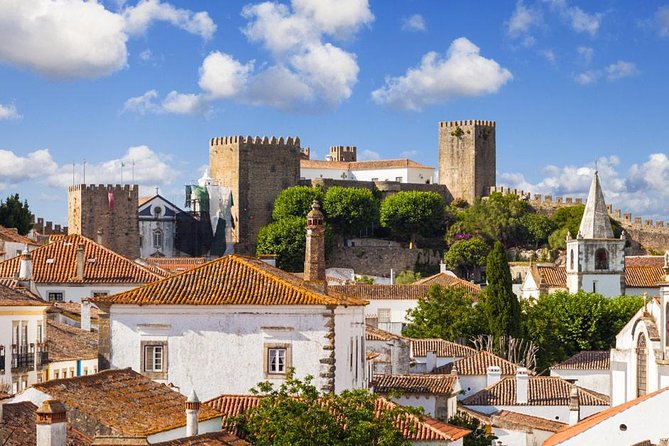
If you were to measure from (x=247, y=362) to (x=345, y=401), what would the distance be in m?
6.72

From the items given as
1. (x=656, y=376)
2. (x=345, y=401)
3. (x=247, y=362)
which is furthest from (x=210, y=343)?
(x=656, y=376)

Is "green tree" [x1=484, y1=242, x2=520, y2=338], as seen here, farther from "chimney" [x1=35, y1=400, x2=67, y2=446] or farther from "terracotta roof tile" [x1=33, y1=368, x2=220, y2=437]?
"chimney" [x1=35, y1=400, x2=67, y2=446]

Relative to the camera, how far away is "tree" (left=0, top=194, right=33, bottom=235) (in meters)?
95.4

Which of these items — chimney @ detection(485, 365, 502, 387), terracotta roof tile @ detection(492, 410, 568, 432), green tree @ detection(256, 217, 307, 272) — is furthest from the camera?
green tree @ detection(256, 217, 307, 272)

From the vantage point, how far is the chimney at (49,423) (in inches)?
832

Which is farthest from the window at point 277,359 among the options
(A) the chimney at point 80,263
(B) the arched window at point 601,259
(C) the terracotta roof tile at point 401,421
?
(B) the arched window at point 601,259

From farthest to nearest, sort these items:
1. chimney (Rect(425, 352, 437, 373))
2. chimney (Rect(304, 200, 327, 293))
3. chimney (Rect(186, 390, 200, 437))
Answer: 1. chimney (Rect(425, 352, 437, 373))
2. chimney (Rect(304, 200, 327, 293))
3. chimney (Rect(186, 390, 200, 437))

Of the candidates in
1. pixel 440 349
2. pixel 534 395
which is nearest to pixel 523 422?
pixel 534 395

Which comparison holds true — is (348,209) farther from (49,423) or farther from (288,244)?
(49,423)

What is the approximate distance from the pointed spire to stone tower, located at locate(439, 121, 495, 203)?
3348cm

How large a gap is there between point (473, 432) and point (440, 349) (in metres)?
19.6

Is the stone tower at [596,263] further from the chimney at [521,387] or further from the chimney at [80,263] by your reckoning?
the chimney at [80,263]

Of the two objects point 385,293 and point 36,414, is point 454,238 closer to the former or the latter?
point 385,293

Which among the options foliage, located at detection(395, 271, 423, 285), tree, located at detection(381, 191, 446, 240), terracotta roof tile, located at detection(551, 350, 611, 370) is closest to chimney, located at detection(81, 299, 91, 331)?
terracotta roof tile, located at detection(551, 350, 611, 370)
